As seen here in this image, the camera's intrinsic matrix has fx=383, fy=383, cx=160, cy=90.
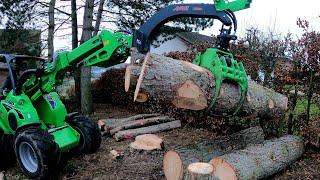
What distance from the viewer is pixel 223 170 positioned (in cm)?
501

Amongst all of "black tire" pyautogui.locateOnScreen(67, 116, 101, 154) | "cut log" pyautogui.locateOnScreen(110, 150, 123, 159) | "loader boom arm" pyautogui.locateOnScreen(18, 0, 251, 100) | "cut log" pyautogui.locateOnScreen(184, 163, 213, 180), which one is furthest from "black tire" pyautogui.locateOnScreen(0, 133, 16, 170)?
"cut log" pyautogui.locateOnScreen(184, 163, 213, 180)

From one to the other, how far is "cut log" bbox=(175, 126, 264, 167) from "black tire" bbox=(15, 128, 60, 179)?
1.87 m

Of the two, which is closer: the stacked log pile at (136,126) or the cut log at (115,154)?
the cut log at (115,154)

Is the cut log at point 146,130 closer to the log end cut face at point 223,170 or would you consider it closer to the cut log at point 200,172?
the log end cut face at point 223,170

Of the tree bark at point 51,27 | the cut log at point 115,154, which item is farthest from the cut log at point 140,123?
the tree bark at point 51,27

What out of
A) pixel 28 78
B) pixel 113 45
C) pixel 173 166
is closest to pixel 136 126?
pixel 28 78

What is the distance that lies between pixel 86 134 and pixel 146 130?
7.51ft

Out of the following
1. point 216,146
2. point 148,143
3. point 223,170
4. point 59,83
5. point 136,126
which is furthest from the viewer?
point 136,126

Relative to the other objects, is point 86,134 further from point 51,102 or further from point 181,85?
point 181,85

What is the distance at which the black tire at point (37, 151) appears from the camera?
→ 5641 millimetres

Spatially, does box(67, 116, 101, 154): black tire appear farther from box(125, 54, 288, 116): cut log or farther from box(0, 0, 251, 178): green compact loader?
box(125, 54, 288, 116): cut log

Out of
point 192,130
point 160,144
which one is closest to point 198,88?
point 160,144

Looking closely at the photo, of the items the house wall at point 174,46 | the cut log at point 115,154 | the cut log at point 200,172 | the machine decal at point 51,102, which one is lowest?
the house wall at point 174,46

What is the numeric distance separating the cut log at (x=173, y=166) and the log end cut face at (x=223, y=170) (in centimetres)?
49
